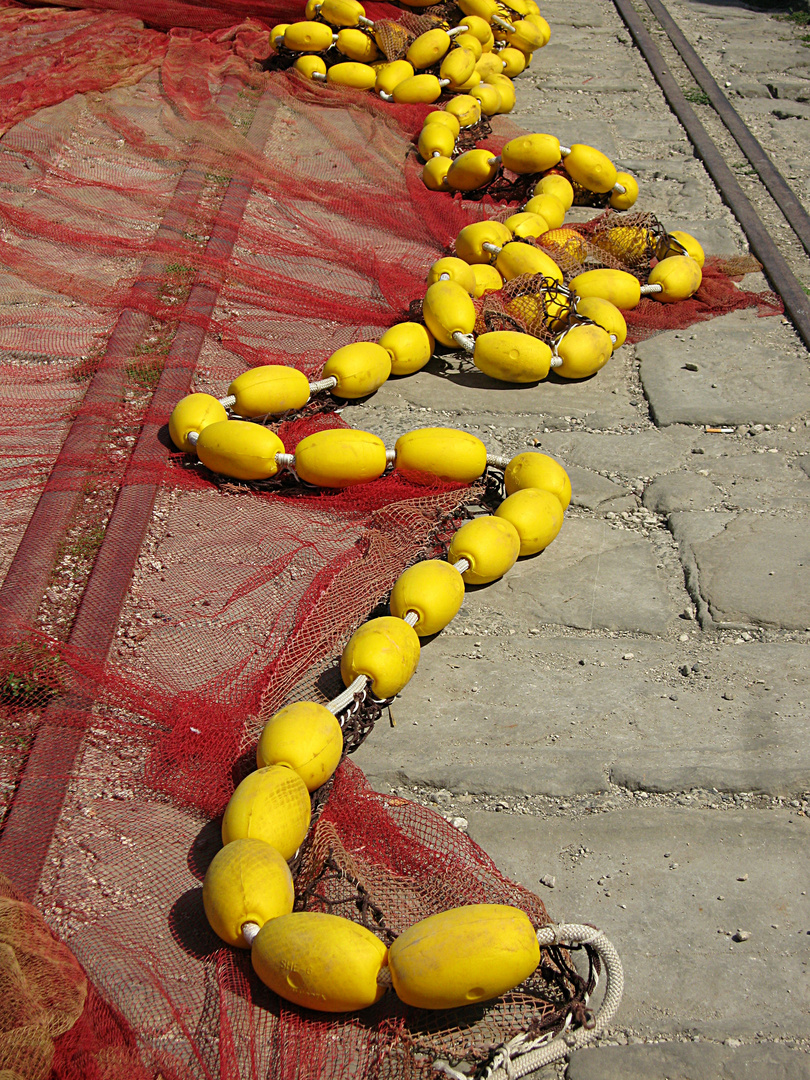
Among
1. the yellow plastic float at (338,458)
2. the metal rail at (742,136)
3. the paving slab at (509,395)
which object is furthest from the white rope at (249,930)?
the metal rail at (742,136)

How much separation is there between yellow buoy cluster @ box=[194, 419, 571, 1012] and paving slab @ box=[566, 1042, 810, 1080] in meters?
0.26

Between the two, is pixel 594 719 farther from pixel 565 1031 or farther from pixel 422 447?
pixel 422 447

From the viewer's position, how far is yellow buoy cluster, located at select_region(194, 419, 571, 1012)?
205cm

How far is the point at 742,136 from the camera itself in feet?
21.4

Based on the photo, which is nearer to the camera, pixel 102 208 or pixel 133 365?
pixel 133 365

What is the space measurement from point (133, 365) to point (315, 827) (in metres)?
2.41

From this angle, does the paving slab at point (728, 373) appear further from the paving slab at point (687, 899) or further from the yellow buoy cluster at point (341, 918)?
the paving slab at point (687, 899)

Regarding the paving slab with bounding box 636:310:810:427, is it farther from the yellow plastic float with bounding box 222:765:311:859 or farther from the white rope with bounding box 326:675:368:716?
the yellow plastic float with bounding box 222:765:311:859

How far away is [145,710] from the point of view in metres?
2.70

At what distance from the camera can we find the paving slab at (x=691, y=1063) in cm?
208

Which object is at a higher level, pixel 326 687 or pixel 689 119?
pixel 689 119

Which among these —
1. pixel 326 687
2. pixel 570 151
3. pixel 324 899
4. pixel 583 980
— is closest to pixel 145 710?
pixel 326 687

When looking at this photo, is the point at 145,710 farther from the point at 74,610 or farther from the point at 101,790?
the point at 74,610

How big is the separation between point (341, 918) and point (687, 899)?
89cm
